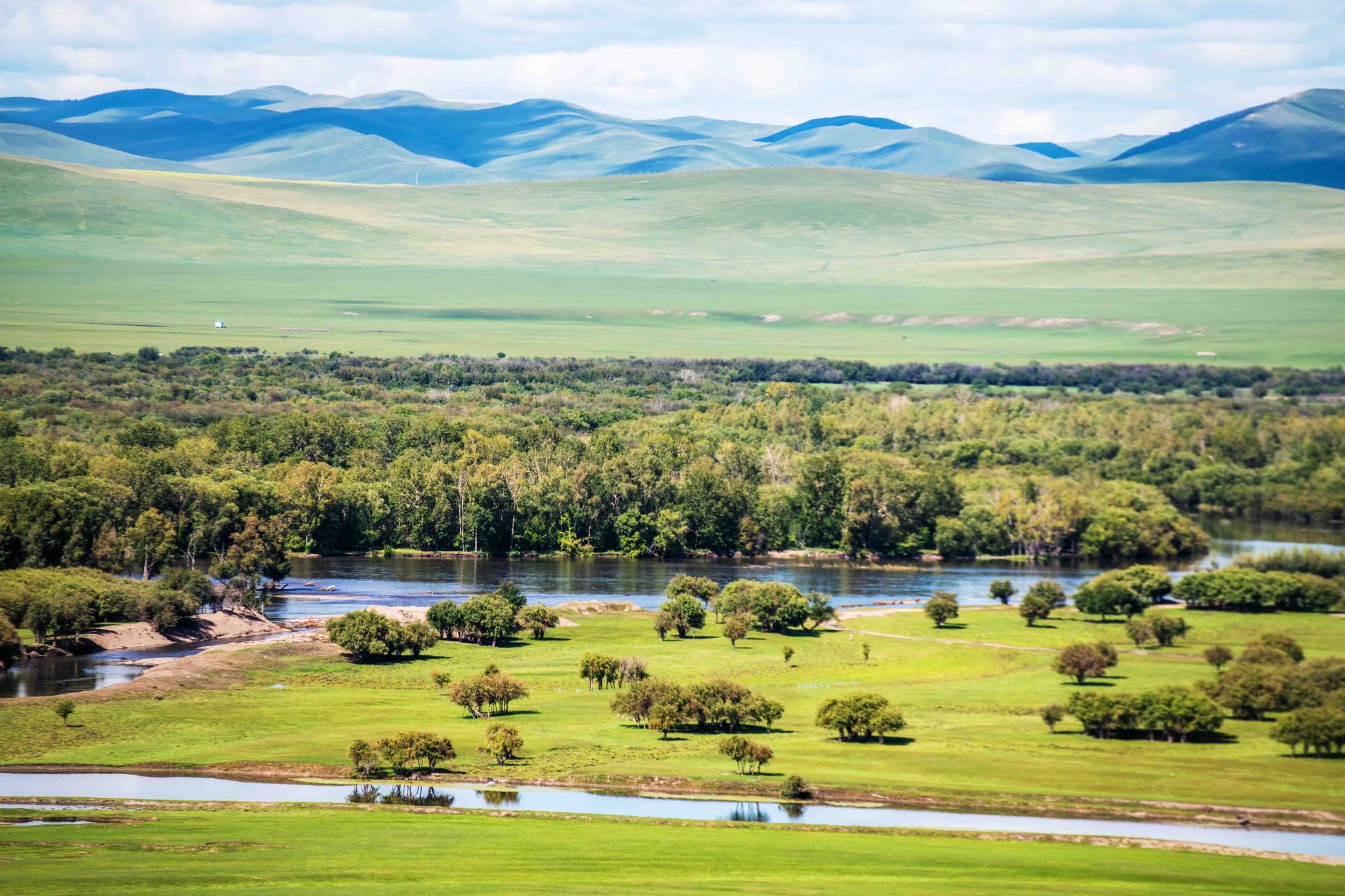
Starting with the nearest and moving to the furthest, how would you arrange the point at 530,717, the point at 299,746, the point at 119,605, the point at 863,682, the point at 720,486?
the point at 299,746 < the point at 530,717 < the point at 863,682 < the point at 119,605 < the point at 720,486

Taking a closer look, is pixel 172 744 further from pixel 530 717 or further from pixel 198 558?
pixel 198 558

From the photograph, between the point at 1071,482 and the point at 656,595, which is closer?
the point at 656,595

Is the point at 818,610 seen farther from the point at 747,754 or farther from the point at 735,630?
the point at 747,754

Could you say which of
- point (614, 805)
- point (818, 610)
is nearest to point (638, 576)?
point (818, 610)

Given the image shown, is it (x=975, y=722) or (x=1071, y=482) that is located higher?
(x=1071, y=482)

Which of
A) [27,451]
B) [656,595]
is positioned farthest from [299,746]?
[27,451]

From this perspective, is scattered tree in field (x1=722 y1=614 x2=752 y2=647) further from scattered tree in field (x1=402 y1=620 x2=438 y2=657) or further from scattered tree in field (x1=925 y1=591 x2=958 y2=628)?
scattered tree in field (x1=402 y1=620 x2=438 y2=657)

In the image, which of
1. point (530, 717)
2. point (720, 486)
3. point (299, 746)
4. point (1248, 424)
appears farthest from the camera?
point (1248, 424)

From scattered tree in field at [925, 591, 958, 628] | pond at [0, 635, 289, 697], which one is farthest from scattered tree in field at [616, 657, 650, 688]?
scattered tree in field at [925, 591, 958, 628]
